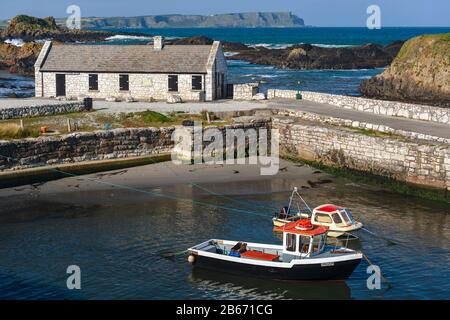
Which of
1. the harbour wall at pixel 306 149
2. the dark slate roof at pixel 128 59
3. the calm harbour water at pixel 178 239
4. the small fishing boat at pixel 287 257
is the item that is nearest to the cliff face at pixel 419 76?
the dark slate roof at pixel 128 59

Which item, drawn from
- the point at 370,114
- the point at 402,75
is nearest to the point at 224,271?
the point at 370,114

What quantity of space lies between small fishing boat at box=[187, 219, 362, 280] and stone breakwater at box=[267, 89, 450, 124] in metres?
17.3

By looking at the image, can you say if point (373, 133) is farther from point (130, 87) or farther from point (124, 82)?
point (124, 82)

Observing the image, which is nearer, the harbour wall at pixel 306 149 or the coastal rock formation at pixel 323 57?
the harbour wall at pixel 306 149

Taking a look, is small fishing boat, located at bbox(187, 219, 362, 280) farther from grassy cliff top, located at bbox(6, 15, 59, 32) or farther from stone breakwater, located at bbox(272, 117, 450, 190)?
grassy cliff top, located at bbox(6, 15, 59, 32)

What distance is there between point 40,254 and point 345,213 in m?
9.89

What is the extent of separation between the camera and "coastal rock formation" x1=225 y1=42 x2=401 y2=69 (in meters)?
99.7

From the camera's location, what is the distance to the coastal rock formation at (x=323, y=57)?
3925 inches

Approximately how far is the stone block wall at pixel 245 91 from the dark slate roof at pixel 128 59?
2.75 meters

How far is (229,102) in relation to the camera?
44219 millimetres

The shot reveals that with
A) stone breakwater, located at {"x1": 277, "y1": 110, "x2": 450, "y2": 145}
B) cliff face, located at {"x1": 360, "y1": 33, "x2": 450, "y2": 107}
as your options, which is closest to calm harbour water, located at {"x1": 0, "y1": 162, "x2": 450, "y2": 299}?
stone breakwater, located at {"x1": 277, "y1": 110, "x2": 450, "y2": 145}

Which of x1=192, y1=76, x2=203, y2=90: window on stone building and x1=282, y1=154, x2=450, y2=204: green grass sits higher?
x1=192, y1=76, x2=203, y2=90: window on stone building

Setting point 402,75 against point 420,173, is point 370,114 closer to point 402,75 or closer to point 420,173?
point 420,173

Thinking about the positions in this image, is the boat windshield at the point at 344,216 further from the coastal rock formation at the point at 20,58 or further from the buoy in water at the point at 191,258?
the coastal rock formation at the point at 20,58
